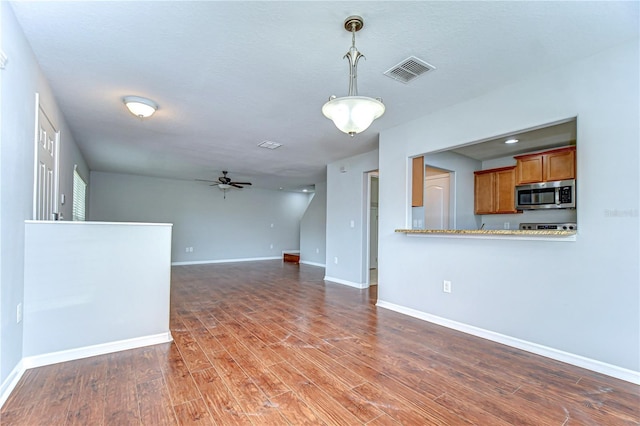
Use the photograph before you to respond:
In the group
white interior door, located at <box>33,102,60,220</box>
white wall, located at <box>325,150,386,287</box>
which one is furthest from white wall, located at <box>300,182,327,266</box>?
white interior door, located at <box>33,102,60,220</box>

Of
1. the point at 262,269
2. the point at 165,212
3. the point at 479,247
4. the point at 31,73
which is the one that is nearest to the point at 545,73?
A: the point at 479,247

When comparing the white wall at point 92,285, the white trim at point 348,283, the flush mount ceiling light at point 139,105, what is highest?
the flush mount ceiling light at point 139,105

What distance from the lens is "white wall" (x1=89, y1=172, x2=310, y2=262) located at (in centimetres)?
768

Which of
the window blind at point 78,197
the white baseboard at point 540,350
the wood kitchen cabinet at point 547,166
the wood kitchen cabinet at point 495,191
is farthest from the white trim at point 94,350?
the wood kitchen cabinet at point 547,166

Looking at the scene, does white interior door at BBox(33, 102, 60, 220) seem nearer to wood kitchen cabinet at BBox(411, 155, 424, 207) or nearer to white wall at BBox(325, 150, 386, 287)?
wood kitchen cabinet at BBox(411, 155, 424, 207)

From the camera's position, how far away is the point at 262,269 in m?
7.59

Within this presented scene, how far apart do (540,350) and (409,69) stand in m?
2.73

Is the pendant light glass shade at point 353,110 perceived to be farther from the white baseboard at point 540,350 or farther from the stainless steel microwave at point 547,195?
the stainless steel microwave at point 547,195

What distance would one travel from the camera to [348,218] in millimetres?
5711

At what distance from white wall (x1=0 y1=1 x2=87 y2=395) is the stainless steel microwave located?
19.5 feet

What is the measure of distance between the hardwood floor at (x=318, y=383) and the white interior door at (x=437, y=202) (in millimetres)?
2389

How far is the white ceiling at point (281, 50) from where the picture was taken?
6.18ft

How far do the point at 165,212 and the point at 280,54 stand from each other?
23.9ft

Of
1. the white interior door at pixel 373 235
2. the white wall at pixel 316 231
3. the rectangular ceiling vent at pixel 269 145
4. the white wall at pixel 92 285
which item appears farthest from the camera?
the white wall at pixel 316 231
